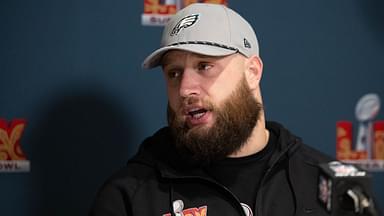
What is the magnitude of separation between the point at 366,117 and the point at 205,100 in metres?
0.66

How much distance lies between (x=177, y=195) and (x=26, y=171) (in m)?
0.47

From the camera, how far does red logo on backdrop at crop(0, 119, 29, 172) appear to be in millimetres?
1222

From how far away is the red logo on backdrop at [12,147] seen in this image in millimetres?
1222

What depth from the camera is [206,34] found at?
0.99 meters

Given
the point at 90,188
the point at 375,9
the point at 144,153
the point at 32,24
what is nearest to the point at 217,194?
the point at 144,153

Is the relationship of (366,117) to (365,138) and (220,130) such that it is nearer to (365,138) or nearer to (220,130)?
(365,138)

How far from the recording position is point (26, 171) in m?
1.24

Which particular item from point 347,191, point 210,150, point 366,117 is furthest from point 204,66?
point 366,117

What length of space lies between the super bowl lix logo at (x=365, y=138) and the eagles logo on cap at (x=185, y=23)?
2.07 ft

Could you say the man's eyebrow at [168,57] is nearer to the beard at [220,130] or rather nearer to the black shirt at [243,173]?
the beard at [220,130]

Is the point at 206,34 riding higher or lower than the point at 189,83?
higher

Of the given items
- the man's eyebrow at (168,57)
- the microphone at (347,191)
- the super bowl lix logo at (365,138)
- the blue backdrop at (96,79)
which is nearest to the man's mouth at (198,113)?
the man's eyebrow at (168,57)

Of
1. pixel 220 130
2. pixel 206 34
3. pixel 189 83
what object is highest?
pixel 206 34

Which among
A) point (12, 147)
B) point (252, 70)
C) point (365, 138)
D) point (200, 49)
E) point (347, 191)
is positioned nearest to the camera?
point (347, 191)
